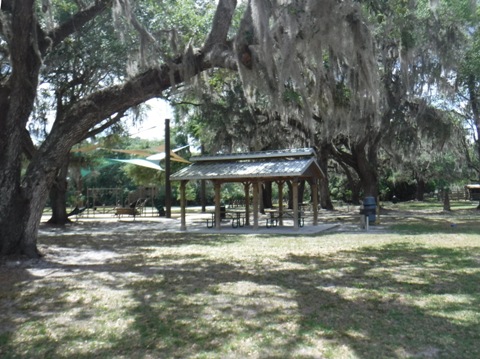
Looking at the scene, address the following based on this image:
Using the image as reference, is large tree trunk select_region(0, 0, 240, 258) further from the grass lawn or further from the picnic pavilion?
the picnic pavilion

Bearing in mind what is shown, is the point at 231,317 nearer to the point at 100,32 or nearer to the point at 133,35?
the point at 133,35

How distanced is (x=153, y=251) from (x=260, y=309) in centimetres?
531

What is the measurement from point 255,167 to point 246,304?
9.37 metres

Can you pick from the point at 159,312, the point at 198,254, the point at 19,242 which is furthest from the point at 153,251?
the point at 159,312

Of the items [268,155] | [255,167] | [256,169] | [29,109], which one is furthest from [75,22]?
[268,155]

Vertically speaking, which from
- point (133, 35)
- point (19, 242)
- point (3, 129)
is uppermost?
point (133, 35)

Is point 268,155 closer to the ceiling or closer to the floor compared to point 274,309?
closer to the ceiling

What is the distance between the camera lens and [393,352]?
364 centimetres

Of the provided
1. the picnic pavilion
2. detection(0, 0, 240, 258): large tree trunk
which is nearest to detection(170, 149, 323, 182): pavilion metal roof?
the picnic pavilion

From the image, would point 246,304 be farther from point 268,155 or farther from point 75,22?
point 268,155

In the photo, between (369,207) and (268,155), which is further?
(369,207)

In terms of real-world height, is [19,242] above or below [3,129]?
below

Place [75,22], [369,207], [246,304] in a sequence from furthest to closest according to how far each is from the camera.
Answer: [369,207] < [75,22] < [246,304]

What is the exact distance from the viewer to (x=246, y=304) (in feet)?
16.7
